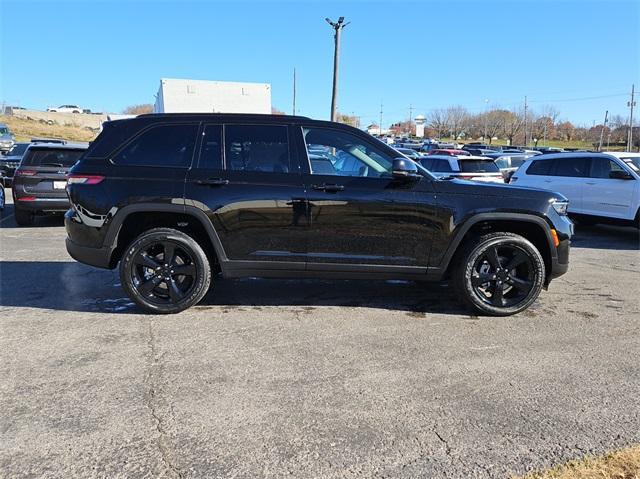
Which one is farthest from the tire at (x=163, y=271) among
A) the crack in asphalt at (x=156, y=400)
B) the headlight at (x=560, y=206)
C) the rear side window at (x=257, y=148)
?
the headlight at (x=560, y=206)

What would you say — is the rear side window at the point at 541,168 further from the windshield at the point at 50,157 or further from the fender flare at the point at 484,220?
the windshield at the point at 50,157

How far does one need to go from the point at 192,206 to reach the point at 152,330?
1.18m

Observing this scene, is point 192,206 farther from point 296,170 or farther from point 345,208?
point 345,208

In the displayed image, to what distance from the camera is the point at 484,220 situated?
15.8 ft

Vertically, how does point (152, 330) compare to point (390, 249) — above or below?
below

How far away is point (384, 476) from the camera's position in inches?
99.0

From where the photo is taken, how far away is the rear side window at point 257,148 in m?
4.81

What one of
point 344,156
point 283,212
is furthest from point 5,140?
point 344,156

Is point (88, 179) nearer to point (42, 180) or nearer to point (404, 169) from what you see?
point (404, 169)

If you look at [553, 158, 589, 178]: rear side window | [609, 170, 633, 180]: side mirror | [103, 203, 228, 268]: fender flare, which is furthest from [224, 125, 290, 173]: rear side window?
[553, 158, 589, 178]: rear side window

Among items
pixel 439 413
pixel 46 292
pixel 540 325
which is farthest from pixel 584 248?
pixel 46 292

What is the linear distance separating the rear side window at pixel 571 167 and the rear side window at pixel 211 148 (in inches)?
357

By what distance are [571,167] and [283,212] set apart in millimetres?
8952

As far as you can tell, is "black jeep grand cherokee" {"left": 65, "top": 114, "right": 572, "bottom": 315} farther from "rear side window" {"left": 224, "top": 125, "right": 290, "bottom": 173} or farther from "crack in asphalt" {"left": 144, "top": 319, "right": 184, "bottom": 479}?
"crack in asphalt" {"left": 144, "top": 319, "right": 184, "bottom": 479}
